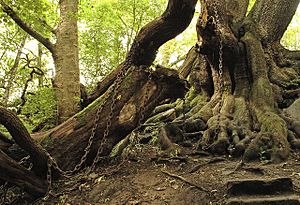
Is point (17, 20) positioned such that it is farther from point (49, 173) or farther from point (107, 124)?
point (49, 173)

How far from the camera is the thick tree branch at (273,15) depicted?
26.3ft

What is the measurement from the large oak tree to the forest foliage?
89.6 inches

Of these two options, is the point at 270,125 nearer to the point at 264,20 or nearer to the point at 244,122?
the point at 244,122

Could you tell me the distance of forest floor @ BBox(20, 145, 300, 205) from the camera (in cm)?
394

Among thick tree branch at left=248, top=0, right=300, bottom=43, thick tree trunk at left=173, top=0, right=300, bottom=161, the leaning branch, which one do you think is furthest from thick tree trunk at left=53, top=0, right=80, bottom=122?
thick tree branch at left=248, top=0, right=300, bottom=43

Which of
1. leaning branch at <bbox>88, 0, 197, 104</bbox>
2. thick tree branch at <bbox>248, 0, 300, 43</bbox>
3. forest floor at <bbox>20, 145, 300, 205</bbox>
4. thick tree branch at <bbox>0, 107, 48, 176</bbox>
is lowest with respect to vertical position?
forest floor at <bbox>20, 145, 300, 205</bbox>

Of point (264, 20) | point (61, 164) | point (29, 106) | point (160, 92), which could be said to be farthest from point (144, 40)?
point (264, 20)

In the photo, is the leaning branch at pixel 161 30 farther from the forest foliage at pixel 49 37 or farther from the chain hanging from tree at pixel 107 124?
the forest foliage at pixel 49 37

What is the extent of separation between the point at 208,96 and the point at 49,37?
19.4 feet

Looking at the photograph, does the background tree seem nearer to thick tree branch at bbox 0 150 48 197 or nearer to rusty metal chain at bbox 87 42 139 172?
rusty metal chain at bbox 87 42 139 172

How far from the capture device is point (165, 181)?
14.6ft

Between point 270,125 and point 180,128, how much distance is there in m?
1.81

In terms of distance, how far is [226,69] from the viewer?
6.94 m

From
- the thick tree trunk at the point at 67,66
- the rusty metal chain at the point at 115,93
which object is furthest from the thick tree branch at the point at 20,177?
the thick tree trunk at the point at 67,66
